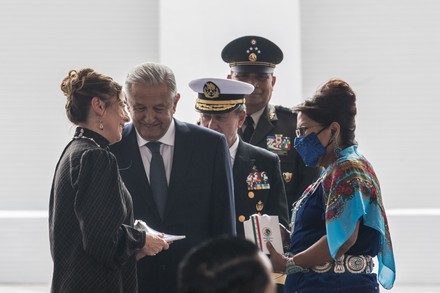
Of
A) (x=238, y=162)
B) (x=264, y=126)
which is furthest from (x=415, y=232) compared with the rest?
(x=238, y=162)

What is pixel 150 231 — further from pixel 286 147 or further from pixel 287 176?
pixel 286 147

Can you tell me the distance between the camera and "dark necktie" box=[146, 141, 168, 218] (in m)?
4.58

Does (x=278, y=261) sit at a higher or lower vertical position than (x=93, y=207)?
lower

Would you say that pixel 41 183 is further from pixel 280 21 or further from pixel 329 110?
pixel 329 110

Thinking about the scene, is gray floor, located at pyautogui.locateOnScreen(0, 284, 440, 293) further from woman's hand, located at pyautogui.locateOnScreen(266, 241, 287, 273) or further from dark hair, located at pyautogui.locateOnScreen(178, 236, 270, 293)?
dark hair, located at pyautogui.locateOnScreen(178, 236, 270, 293)

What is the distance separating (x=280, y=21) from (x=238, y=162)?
3927 mm

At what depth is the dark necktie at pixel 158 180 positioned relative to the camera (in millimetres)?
4582

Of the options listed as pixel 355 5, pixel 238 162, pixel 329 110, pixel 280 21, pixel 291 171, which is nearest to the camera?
pixel 329 110

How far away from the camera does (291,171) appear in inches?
231

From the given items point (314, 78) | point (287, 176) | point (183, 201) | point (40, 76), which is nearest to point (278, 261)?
point (183, 201)

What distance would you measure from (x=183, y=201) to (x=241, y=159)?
882mm

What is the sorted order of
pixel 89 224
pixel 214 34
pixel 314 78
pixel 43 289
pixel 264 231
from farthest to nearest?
pixel 314 78 → pixel 43 289 → pixel 214 34 → pixel 264 231 → pixel 89 224

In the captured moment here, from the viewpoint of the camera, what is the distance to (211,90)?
549cm

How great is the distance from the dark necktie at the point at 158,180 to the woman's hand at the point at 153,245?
326 millimetres
